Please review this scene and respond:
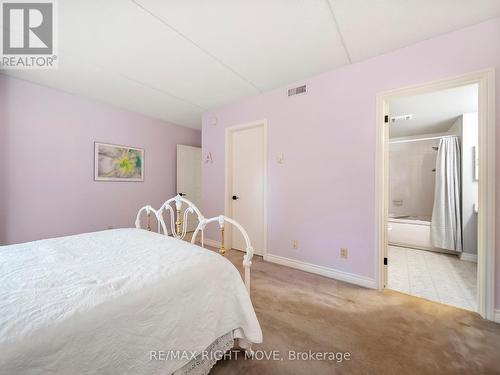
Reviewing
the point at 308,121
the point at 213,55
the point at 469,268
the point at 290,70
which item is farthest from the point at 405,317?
the point at 213,55

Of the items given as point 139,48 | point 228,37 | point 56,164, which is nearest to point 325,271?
point 228,37

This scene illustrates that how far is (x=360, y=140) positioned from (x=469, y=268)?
7.92ft

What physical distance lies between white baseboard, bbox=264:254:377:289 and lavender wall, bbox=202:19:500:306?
0.06m

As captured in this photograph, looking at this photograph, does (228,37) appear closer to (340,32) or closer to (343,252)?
(340,32)

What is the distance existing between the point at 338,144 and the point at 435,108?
205 cm

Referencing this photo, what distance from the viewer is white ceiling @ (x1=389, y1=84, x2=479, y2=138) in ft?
8.82

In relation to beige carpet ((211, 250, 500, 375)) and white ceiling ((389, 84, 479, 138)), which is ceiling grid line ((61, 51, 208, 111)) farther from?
white ceiling ((389, 84, 479, 138))

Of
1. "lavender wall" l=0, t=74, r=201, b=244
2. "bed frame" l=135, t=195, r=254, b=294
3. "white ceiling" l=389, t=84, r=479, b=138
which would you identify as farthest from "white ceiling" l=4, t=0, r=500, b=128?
"bed frame" l=135, t=195, r=254, b=294

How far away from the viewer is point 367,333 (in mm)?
1554

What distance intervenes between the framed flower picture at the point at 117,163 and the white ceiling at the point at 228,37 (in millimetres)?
933

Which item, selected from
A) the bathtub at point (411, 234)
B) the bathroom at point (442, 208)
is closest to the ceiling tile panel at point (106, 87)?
the bathroom at point (442, 208)

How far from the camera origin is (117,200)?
11.4ft

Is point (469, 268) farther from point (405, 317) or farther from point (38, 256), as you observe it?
point (38, 256)

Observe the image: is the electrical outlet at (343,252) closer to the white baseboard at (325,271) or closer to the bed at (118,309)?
the white baseboard at (325,271)
